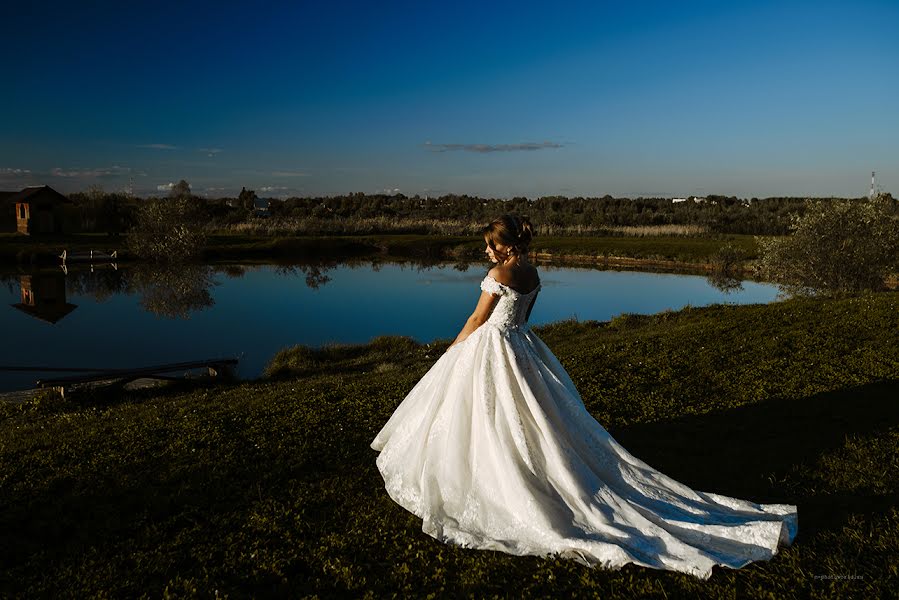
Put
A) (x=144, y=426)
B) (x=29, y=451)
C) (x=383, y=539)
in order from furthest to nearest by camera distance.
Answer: (x=144, y=426) < (x=29, y=451) < (x=383, y=539)

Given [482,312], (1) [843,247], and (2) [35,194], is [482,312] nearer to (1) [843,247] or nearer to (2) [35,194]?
(1) [843,247]

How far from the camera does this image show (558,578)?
4.75m

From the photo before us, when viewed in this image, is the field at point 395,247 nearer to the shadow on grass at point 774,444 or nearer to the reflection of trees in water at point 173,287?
the reflection of trees in water at point 173,287

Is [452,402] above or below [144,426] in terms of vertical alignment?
above

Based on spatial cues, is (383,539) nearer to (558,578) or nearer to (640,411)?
(558,578)

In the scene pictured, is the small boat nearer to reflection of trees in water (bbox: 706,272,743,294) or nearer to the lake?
the lake

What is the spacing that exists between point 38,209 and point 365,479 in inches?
2130

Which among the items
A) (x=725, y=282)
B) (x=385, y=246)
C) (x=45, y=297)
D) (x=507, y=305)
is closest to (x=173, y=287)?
(x=45, y=297)

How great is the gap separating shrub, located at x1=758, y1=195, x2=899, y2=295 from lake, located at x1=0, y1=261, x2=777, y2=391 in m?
4.76

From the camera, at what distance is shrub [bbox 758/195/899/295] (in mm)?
24859

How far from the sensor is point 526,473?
214 inches

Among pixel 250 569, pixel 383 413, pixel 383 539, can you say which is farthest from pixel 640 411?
pixel 250 569

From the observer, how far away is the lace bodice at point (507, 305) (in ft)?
19.3

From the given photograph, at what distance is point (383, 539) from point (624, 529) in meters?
2.09
